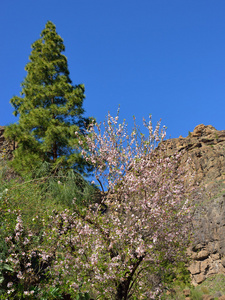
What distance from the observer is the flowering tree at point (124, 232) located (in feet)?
23.1

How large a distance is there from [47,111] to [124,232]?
47.0 ft

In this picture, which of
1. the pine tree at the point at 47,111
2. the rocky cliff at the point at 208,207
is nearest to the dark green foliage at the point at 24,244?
the pine tree at the point at 47,111

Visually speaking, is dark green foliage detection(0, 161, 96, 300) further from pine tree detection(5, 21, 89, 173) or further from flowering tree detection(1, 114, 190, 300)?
pine tree detection(5, 21, 89, 173)

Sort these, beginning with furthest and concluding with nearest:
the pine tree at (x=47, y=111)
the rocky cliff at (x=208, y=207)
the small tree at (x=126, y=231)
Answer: the rocky cliff at (x=208, y=207) < the pine tree at (x=47, y=111) < the small tree at (x=126, y=231)

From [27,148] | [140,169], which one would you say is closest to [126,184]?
[140,169]

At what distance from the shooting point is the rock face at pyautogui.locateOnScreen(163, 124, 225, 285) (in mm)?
25266

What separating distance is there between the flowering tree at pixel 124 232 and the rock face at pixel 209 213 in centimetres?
1018

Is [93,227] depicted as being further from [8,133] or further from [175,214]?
Result: [8,133]

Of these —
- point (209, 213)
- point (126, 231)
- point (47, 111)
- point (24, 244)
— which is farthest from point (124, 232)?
point (209, 213)

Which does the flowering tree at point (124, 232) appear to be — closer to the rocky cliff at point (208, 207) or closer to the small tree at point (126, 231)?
the small tree at point (126, 231)

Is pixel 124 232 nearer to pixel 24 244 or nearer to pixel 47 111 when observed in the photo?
pixel 24 244

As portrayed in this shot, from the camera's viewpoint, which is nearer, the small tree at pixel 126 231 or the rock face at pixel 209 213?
the small tree at pixel 126 231

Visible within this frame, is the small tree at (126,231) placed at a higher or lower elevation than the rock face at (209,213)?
lower

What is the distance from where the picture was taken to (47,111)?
64.6 ft
